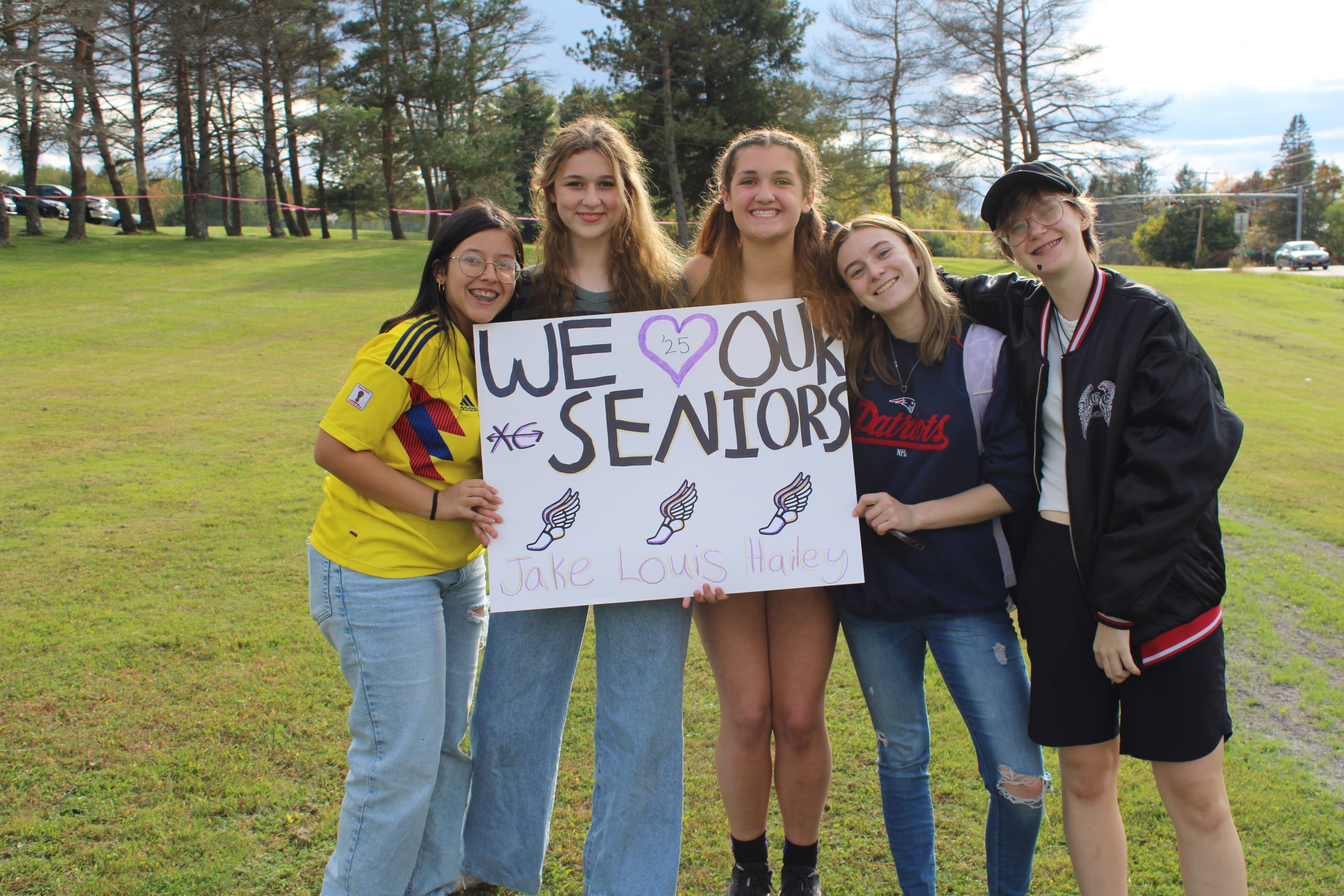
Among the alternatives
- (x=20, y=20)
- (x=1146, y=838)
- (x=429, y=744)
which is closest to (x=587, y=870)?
(x=429, y=744)

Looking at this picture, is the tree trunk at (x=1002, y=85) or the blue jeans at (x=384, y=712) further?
the tree trunk at (x=1002, y=85)

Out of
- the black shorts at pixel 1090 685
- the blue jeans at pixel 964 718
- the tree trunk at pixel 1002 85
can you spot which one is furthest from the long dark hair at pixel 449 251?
the tree trunk at pixel 1002 85

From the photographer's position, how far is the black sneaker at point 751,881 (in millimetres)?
2834

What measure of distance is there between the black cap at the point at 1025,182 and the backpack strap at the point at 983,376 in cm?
32

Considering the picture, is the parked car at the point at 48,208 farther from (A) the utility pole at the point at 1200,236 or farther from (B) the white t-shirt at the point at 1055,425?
(A) the utility pole at the point at 1200,236

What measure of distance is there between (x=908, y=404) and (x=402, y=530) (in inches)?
60.6

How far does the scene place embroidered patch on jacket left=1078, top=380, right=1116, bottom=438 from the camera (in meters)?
2.15

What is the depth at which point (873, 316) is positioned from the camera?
2668 mm

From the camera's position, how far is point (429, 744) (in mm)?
2537

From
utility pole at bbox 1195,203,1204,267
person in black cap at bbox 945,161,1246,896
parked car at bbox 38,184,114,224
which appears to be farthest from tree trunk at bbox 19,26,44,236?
utility pole at bbox 1195,203,1204,267

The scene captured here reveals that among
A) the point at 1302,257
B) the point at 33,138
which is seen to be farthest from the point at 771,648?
the point at 1302,257

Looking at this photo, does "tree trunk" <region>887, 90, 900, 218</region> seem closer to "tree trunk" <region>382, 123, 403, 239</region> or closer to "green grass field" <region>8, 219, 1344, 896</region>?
"tree trunk" <region>382, 123, 403, 239</region>

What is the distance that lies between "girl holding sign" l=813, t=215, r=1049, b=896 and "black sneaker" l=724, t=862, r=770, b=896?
47 cm

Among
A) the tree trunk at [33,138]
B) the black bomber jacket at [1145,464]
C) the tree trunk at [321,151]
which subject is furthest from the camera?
the tree trunk at [321,151]
